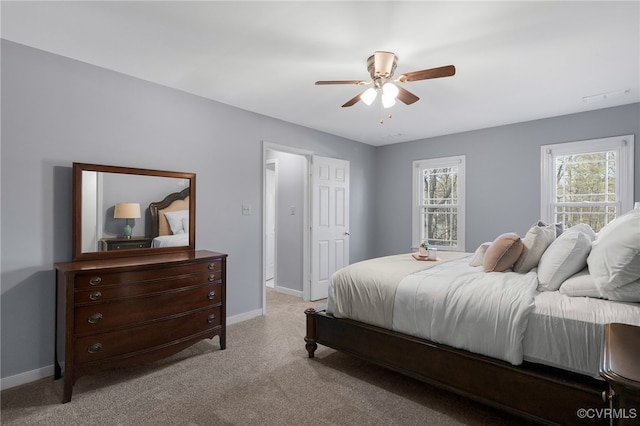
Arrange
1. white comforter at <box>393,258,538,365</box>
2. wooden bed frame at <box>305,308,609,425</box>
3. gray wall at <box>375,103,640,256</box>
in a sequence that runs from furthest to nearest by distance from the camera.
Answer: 1. gray wall at <box>375,103,640,256</box>
2. white comforter at <box>393,258,538,365</box>
3. wooden bed frame at <box>305,308,609,425</box>

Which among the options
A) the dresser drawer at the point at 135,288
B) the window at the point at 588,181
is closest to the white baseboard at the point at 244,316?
the dresser drawer at the point at 135,288

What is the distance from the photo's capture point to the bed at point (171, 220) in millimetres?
3041

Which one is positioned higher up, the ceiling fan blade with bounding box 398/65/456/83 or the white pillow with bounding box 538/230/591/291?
the ceiling fan blade with bounding box 398/65/456/83

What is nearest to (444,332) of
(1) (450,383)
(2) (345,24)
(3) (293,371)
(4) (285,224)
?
(1) (450,383)

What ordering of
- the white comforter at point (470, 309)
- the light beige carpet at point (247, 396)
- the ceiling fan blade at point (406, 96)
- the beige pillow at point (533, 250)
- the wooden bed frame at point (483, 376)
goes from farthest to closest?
1. the ceiling fan blade at point (406, 96)
2. the beige pillow at point (533, 250)
3. the light beige carpet at point (247, 396)
4. the white comforter at point (470, 309)
5. the wooden bed frame at point (483, 376)

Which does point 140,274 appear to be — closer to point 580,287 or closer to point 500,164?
point 580,287

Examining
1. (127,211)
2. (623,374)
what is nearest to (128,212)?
(127,211)

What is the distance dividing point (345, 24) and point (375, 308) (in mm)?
1983

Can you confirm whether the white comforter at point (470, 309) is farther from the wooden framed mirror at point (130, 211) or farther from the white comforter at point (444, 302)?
the wooden framed mirror at point (130, 211)

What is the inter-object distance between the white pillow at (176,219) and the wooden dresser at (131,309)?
316 mm

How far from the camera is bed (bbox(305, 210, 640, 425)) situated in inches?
65.4

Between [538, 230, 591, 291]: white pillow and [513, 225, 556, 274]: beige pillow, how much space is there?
32 centimetres

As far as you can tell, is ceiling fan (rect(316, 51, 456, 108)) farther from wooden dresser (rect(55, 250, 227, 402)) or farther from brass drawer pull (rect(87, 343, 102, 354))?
brass drawer pull (rect(87, 343, 102, 354))

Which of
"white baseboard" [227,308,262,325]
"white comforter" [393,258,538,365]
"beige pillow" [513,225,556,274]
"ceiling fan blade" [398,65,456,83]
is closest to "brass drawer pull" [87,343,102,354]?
"white baseboard" [227,308,262,325]
